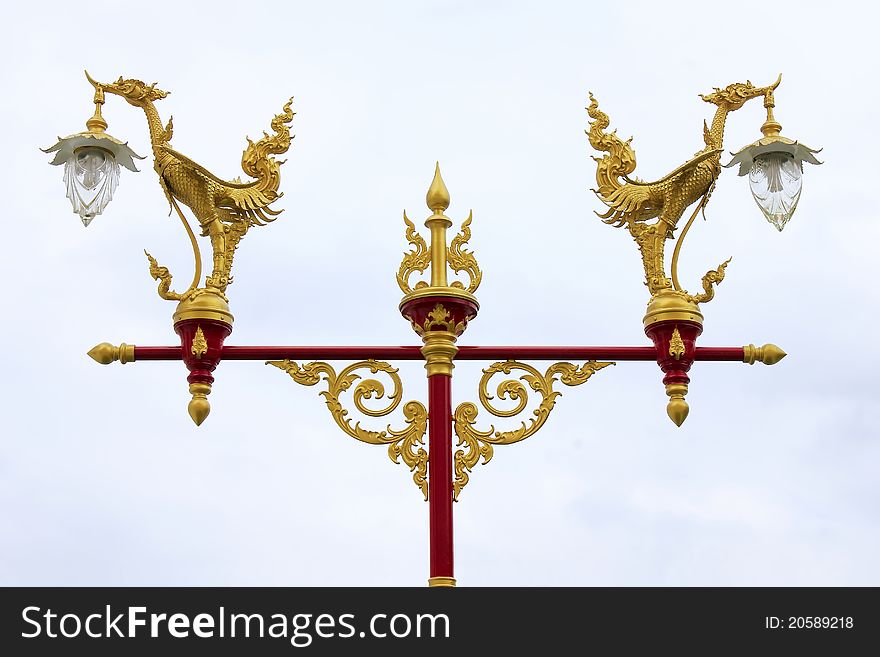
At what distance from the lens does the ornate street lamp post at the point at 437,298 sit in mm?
9047

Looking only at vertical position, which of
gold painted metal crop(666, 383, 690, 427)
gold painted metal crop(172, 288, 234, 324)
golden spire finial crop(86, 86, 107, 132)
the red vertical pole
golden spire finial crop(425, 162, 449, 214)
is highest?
golden spire finial crop(86, 86, 107, 132)

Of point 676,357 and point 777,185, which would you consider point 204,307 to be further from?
point 777,185

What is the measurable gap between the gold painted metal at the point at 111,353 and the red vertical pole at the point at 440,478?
2.11 metres

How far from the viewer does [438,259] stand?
30.7ft

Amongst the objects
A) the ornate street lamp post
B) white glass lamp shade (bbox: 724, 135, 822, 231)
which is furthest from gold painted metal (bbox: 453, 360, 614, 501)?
white glass lamp shade (bbox: 724, 135, 822, 231)

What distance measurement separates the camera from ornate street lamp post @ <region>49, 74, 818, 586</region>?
9.05 m

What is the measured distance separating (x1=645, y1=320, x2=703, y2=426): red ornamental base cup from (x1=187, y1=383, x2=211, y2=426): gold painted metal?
3128mm

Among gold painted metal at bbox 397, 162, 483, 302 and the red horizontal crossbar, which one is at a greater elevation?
gold painted metal at bbox 397, 162, 483, 302

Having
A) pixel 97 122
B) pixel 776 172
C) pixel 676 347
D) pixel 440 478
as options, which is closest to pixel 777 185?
pixel 776 172

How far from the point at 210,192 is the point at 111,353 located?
1335 mm

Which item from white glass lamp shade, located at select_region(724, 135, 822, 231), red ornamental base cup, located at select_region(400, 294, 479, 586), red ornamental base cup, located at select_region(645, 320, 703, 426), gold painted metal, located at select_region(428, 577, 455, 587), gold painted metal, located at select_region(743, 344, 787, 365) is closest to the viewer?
gold painted metal, located at select_region(428, 577, 455, 587)

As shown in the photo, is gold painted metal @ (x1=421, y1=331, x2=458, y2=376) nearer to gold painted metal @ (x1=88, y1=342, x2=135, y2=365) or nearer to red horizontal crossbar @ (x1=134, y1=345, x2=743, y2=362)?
red horizontal crossbar @ (x1=134, y1=345, x2=743, y2=362)

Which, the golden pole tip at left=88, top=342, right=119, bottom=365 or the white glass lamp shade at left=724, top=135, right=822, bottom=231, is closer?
the golden pole tip at left=88, top=342, right=119, bottom=365

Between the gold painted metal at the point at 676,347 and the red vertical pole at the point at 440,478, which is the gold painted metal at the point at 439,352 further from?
the gold painted metal at the point at 676,347
